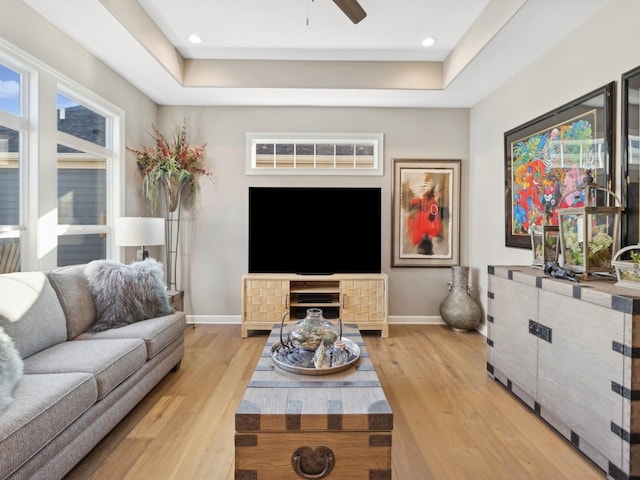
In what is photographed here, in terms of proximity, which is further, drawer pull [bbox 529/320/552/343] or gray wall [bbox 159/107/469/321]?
gray wall [bbox 159/107/469/321]

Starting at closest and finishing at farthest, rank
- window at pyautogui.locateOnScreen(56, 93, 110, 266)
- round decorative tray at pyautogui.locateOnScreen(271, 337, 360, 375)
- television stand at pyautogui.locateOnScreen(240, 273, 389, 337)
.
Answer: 1. round decorative tray at pyautogui.locateOnScreen(271, 337, 360, 375)
2. window at pyautogui.locateOnScreen(56, 93, 110, 266)
3. television stand at pyautogui.locateOnScreen(240, 273, 389, 337)

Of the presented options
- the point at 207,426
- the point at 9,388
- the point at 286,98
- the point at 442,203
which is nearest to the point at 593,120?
the point at 442,203

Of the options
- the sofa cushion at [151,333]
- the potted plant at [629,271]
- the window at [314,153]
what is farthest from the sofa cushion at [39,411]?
the window at [314,153]

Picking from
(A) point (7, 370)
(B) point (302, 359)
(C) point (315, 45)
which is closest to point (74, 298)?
(A) point (7, 370)

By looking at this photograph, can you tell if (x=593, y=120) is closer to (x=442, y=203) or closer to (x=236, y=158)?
(x=442, y=203)

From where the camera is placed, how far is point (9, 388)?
139 centimetres

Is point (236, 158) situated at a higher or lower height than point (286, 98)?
lower

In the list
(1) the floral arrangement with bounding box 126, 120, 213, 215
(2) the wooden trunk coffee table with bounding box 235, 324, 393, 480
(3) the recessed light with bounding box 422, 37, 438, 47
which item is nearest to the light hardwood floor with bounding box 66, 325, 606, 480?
(2) the wooden trunk coffee table with bounding box 235, 324, 393, 480

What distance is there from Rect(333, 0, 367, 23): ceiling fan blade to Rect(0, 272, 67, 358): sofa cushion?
2.35 meters

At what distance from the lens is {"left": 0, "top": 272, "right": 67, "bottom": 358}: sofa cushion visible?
5.88 feet

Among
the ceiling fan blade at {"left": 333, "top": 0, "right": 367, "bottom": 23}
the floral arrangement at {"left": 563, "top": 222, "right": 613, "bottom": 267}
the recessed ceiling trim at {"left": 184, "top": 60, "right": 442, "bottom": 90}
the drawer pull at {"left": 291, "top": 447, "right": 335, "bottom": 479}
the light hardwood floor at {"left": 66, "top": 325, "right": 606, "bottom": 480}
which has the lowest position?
the light hardwood floor at {"left": 66, "top": 325, "right": 606, "bottom": 480}

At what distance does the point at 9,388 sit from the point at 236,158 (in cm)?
307

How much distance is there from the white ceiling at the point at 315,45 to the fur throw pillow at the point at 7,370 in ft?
7.03

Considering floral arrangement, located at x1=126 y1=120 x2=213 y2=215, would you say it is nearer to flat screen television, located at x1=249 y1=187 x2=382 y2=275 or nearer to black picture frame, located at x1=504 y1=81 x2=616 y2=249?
flat screen television, located at x1=249 y1=187 x2=382 y2=275
